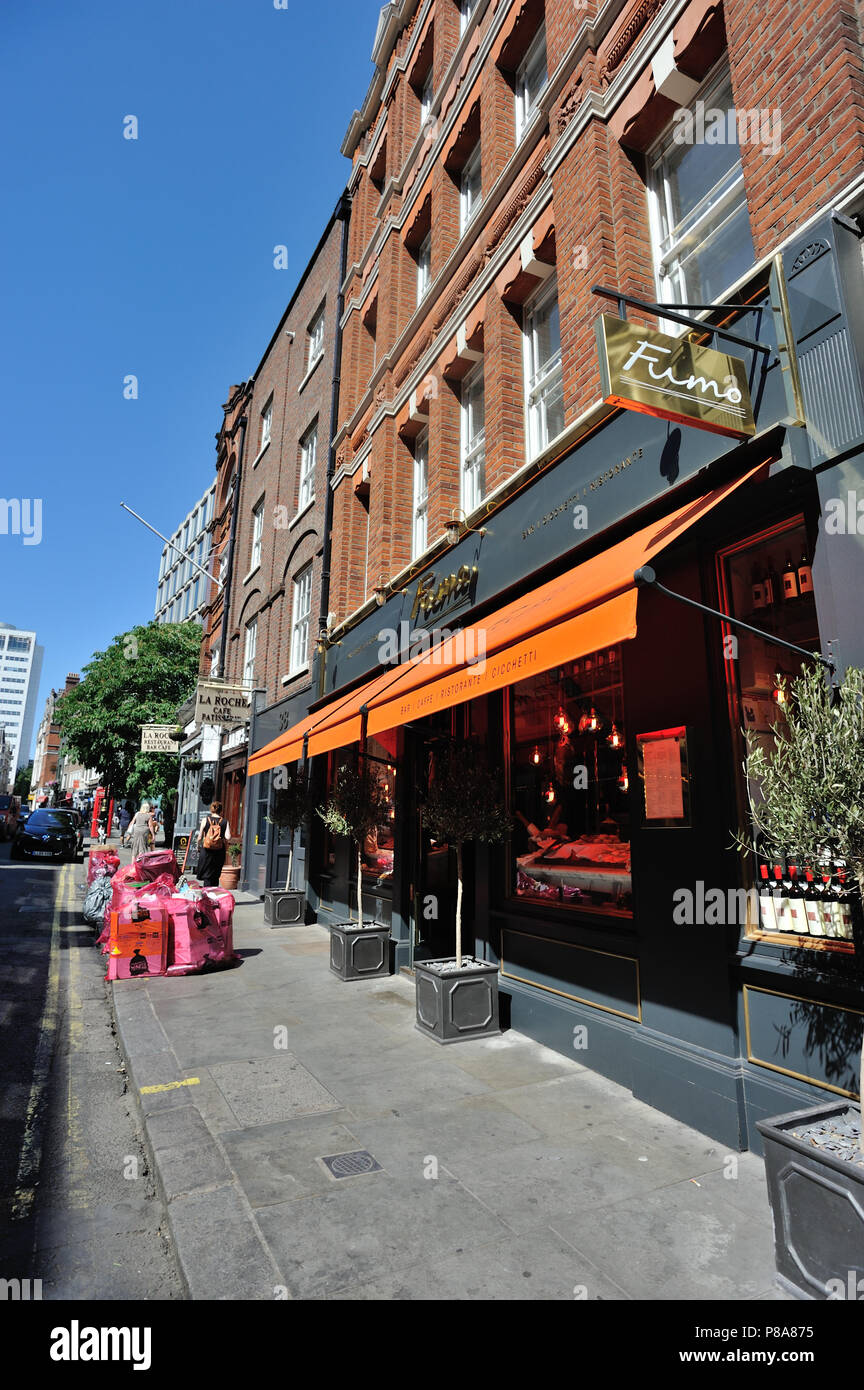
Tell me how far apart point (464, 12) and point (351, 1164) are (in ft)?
51.2

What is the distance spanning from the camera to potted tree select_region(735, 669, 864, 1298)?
2.65 meters

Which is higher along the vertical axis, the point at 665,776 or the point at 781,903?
the point at 665,776

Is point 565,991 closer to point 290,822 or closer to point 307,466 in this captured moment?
point 290,822

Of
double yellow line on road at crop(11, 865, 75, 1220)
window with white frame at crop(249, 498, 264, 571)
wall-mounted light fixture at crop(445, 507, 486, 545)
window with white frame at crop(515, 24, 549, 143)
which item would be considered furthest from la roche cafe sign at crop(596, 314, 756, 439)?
window with white frame at crop(249, 498, 264, 571)

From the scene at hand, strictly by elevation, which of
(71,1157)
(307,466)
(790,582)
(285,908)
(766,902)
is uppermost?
(307,466)

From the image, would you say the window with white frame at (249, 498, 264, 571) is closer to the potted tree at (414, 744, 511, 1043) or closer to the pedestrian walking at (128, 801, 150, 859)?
the pedestrian walking at (128, 801, 150, 859)

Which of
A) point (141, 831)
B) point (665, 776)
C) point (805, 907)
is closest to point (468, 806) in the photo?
point (665, 776)

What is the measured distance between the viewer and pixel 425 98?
1273 cm

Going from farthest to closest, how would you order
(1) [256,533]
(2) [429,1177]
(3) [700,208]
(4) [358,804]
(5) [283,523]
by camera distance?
(1) [256,533] < (5) [283,523] < (4) [358,804] < (3) [700,208] < (2) [429,1177]

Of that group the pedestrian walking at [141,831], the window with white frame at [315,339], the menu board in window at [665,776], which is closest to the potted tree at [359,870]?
the menu board in window at [665,776]

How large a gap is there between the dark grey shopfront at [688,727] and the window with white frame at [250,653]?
45.2 ft

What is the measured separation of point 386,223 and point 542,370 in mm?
7254

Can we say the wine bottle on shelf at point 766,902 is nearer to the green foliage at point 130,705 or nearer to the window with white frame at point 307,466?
the window with white frame at point 307,466
